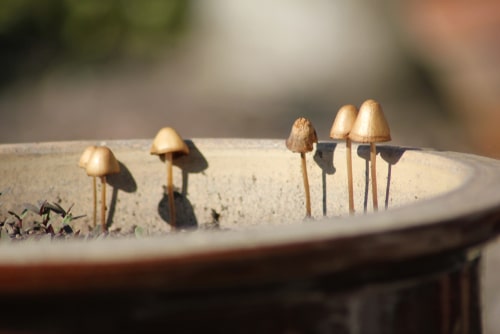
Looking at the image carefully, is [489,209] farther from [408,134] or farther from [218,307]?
[408,134]

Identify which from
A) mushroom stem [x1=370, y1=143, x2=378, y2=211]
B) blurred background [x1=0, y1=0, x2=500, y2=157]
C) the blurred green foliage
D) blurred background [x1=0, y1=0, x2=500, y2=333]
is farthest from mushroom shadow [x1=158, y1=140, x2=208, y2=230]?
the blurred green foliage

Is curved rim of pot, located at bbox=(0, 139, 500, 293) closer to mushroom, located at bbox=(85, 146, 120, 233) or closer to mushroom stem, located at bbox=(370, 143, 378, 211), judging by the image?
mushroom stem, located at bbox=(370, 143, 378, 211)

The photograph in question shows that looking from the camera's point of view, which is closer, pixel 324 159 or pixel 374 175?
pixel 374 175

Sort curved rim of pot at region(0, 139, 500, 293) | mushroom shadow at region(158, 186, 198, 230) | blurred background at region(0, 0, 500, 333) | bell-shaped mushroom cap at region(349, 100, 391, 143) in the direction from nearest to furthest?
curved rim of pot at region(0, 139, 500, 293), bell-shaped mushroom cap at region(349, 100, 391, 143), mushroom shadow at region(158, 186, 198, 230), blurred background at region(0, 0, 500, 333)

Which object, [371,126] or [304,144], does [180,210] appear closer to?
[304,144]

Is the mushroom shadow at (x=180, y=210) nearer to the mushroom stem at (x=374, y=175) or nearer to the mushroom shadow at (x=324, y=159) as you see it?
the mushroom shadow at (x=324, y=159)

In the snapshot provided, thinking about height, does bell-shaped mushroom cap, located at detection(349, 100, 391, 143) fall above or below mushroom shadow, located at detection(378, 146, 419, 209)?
above

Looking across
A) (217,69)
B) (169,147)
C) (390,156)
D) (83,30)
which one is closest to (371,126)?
(390,156)
